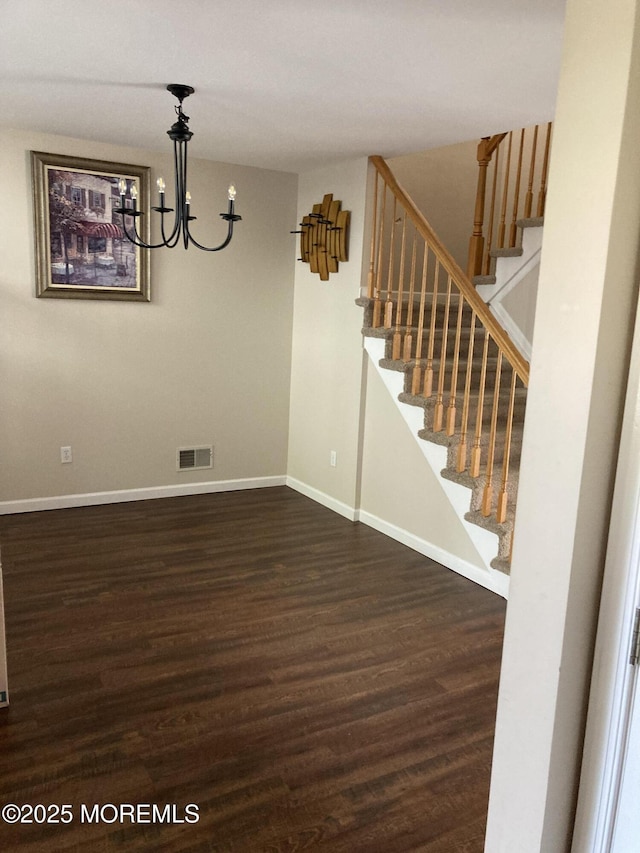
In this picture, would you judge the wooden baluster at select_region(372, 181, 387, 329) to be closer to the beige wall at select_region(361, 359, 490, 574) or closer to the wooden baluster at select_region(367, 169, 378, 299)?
the wooden baluster at select_region(367, 169, 378, 299)

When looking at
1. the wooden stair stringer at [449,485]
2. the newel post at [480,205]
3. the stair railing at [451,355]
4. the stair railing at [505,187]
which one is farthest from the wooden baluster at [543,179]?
the wooden stair stringer at [449,485]

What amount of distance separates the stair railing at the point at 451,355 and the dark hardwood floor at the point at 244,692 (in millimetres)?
799

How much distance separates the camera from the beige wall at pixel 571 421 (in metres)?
1.07

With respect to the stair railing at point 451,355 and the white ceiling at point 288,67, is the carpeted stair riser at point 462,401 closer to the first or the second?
the stair railing at point 451,355

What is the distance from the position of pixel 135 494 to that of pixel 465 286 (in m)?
2.84

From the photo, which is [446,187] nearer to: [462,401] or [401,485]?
[462,401]

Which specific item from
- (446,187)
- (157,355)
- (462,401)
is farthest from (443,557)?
(446,187)

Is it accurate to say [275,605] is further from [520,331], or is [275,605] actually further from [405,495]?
[520,331]

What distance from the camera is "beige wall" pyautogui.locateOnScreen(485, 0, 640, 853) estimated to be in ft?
3.50

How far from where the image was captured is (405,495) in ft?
14.5

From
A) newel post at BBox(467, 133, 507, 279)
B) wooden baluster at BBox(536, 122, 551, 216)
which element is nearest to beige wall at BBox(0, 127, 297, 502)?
newel post at BBox(467, 133, 507, 279)

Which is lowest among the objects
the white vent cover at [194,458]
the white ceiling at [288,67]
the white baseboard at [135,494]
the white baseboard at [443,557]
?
the white baseboard at [443,557]

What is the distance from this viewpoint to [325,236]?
16.0 feet

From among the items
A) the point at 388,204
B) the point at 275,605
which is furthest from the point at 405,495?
the point at 388,204
